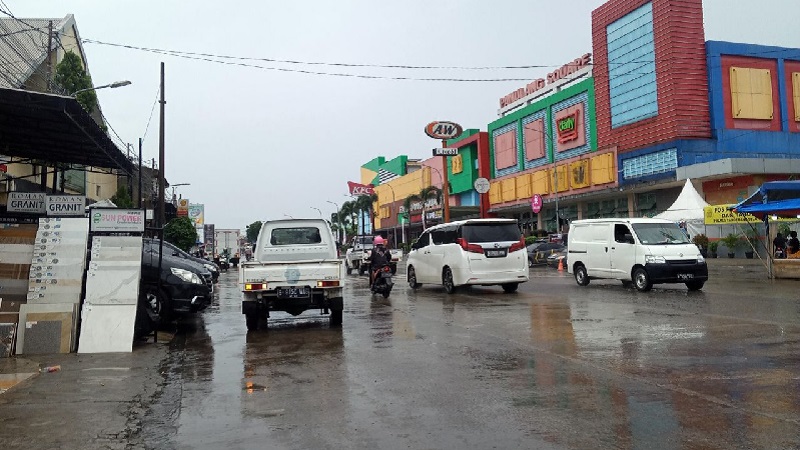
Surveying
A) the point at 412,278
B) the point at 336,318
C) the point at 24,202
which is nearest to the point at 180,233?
the point at 412,278

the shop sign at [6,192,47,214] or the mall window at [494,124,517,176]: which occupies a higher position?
the mall window at [494,124,517,176]

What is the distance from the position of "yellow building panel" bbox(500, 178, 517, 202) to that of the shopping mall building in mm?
4231

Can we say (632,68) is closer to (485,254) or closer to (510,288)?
(510,288)

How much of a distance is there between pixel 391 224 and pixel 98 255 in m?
79.2

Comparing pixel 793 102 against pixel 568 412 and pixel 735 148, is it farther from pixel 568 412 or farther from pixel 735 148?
pixel 568 412

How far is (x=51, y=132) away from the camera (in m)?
13.3

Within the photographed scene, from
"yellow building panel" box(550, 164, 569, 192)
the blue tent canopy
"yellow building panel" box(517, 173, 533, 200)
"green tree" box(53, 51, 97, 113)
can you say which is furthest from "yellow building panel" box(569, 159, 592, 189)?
"green tree" box(53, 51, 97, 113)

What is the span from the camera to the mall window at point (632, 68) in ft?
131

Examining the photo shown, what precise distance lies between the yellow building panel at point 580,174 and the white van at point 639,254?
96.1ft

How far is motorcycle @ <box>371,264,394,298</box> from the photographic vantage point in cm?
1691

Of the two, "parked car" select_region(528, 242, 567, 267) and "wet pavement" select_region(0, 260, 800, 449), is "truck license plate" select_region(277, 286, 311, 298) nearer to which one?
"wet pavement" select_region(0, 260, 800, 449)

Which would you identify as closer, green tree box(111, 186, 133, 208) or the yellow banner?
the yellow banner

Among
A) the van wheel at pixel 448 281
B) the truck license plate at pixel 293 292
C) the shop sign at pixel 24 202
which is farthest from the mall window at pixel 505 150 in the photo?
the truck license plate at pixel 293 292

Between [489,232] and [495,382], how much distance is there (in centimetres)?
1040
